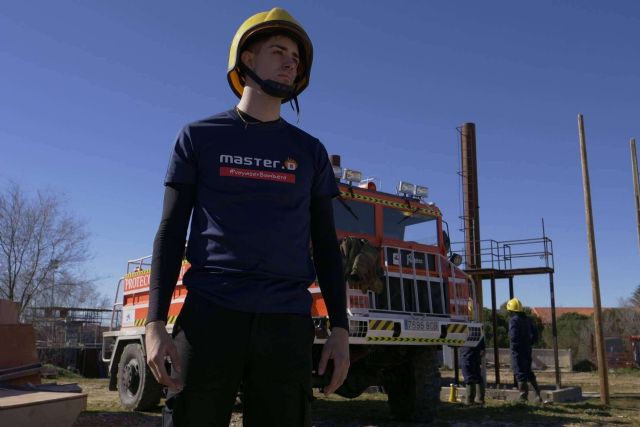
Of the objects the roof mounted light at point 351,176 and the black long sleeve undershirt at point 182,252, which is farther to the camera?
the roof mounted light at point 351,176

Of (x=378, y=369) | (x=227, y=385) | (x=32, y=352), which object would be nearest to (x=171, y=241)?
(x=227, y=385)

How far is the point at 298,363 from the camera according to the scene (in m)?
2.12

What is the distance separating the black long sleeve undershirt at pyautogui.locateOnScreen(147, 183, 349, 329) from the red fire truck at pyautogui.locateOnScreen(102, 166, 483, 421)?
18.1ft

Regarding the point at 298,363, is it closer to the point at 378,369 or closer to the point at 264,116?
the point at 264,116

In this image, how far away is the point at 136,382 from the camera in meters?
10.1

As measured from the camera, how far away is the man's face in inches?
96.6

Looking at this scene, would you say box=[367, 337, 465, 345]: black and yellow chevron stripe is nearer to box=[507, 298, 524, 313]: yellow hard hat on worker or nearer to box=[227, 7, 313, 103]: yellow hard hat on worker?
box=[507, 298, 524, 313]: yellow hard hat on worker

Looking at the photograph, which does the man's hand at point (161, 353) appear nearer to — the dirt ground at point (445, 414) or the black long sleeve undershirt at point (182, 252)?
the black long sleeve undershirt at point (182, 252)

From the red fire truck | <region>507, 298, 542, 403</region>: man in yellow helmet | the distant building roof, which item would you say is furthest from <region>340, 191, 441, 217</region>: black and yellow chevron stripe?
the distant building roof

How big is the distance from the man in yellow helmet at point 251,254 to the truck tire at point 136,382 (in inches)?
299

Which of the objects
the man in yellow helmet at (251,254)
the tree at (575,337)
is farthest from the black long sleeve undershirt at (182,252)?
the tree at (575,337)

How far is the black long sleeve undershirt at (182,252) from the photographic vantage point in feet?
7.13

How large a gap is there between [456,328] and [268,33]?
24.3ft

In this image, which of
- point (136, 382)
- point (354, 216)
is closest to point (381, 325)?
point (354, 216)
